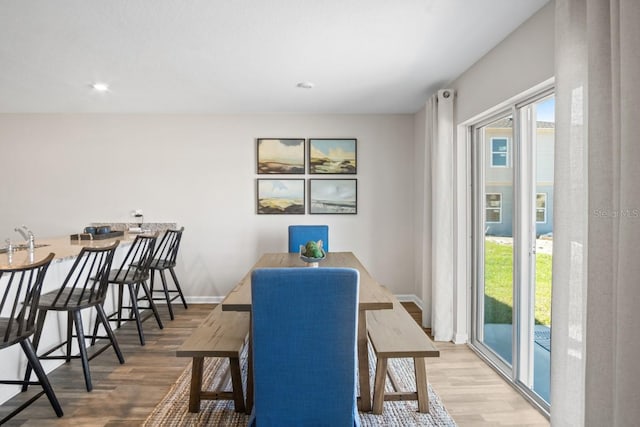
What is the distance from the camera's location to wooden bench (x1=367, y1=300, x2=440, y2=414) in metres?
2.16

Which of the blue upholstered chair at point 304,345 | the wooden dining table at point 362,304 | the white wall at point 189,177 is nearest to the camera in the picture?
the blue upholstered chair at point 304,345

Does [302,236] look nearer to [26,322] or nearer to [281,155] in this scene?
[281,155]

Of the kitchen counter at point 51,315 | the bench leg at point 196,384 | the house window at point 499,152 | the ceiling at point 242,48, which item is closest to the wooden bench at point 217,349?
the bench leg at point 196,384

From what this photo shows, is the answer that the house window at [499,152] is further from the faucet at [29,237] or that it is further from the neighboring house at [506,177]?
the faucet at [29,237]

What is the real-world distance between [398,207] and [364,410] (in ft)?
9.76

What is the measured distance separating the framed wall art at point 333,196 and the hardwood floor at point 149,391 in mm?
2046

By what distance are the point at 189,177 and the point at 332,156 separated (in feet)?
6.14

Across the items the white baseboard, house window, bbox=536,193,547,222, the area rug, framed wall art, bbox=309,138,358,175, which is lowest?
the area rug

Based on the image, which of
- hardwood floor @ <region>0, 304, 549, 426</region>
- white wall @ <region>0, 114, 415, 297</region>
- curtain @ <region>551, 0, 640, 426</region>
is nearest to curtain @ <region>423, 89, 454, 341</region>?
hardwood floor @ <region>0, 304, 549, 426</region>

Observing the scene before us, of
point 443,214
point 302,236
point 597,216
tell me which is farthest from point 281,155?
point 597,216

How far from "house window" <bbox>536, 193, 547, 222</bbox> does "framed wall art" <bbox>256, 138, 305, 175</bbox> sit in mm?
2902

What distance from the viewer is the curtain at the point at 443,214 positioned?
3.62 metres

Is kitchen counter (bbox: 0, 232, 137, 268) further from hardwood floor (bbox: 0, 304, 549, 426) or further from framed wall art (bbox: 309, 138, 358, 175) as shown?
framed wall art (bbox: 309, 138, 358, 175)

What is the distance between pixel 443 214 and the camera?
366cm
